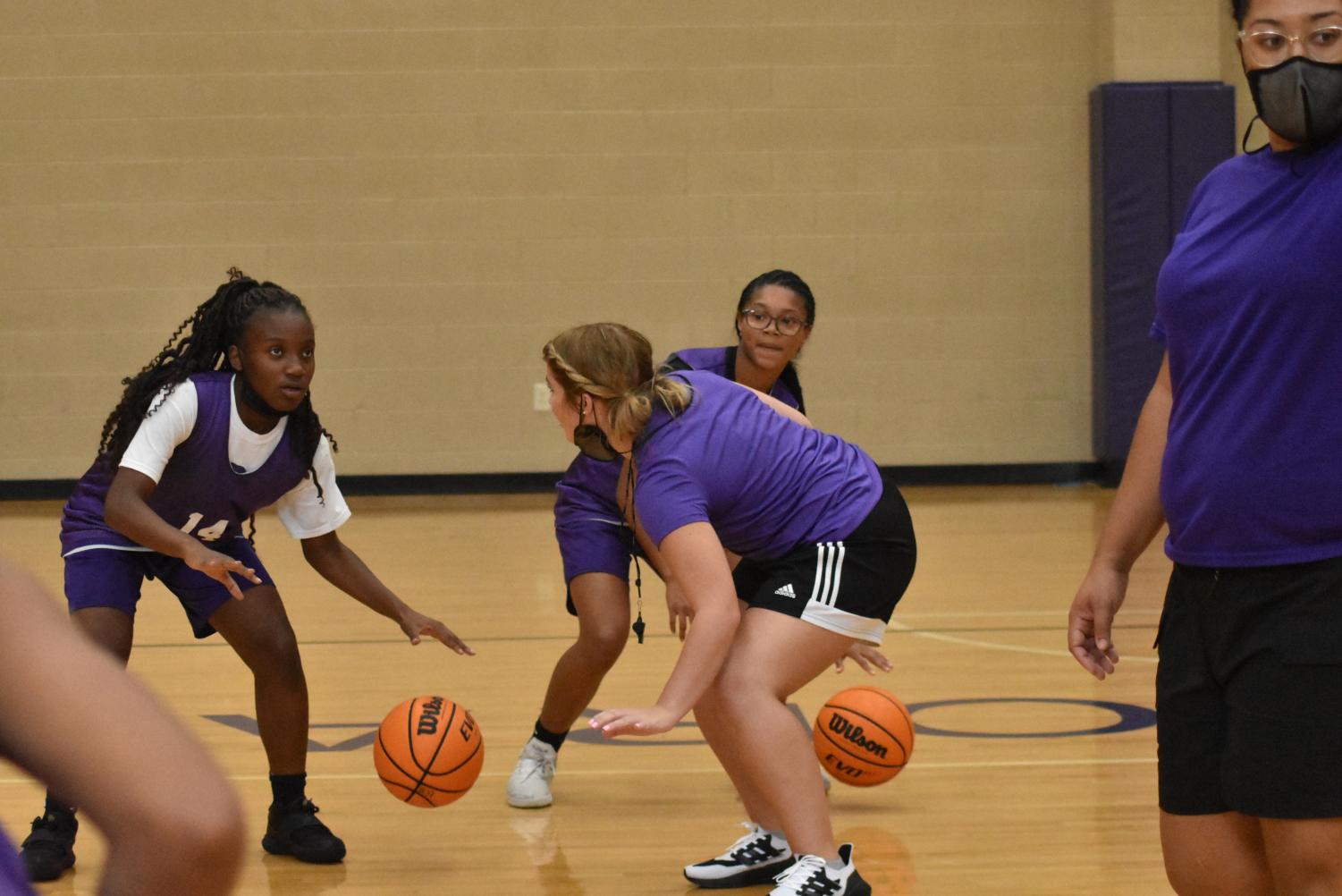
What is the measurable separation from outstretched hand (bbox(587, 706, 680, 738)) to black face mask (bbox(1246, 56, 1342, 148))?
1361mm

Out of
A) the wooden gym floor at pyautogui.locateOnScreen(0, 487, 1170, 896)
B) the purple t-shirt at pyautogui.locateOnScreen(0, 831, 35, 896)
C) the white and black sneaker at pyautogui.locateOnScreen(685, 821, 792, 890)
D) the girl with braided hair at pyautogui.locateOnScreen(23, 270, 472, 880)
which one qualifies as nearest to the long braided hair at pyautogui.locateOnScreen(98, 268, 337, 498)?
the girl with braided hair at pyautogui.locateOnScreen(23, 270, 472, 880)

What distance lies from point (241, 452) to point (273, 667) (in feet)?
1.62

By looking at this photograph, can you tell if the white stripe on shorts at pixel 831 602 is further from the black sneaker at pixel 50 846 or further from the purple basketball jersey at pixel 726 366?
the black sneaker at pixel 50 846

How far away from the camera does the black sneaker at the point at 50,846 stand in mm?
3549

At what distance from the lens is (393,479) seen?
1105 cm

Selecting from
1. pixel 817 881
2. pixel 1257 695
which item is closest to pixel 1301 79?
pixel 1257 695

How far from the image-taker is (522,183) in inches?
426

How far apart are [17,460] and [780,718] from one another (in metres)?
9.02

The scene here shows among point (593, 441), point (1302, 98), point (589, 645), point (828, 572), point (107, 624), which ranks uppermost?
point (1302, 98)

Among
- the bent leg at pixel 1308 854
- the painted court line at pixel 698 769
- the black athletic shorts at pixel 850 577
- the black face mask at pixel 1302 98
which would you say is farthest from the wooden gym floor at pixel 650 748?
the black face mask at pixel 1302 98

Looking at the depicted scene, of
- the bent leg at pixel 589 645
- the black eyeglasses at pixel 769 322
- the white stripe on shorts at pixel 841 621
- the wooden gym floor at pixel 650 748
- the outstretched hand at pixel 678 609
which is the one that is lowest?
the wooden gym floor at pixel 650 748

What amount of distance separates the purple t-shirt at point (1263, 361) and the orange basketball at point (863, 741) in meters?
2.03

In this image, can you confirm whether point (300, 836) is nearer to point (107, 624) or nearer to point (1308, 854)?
point (107, 624)

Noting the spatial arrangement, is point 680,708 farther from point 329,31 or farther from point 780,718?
point 329,31
